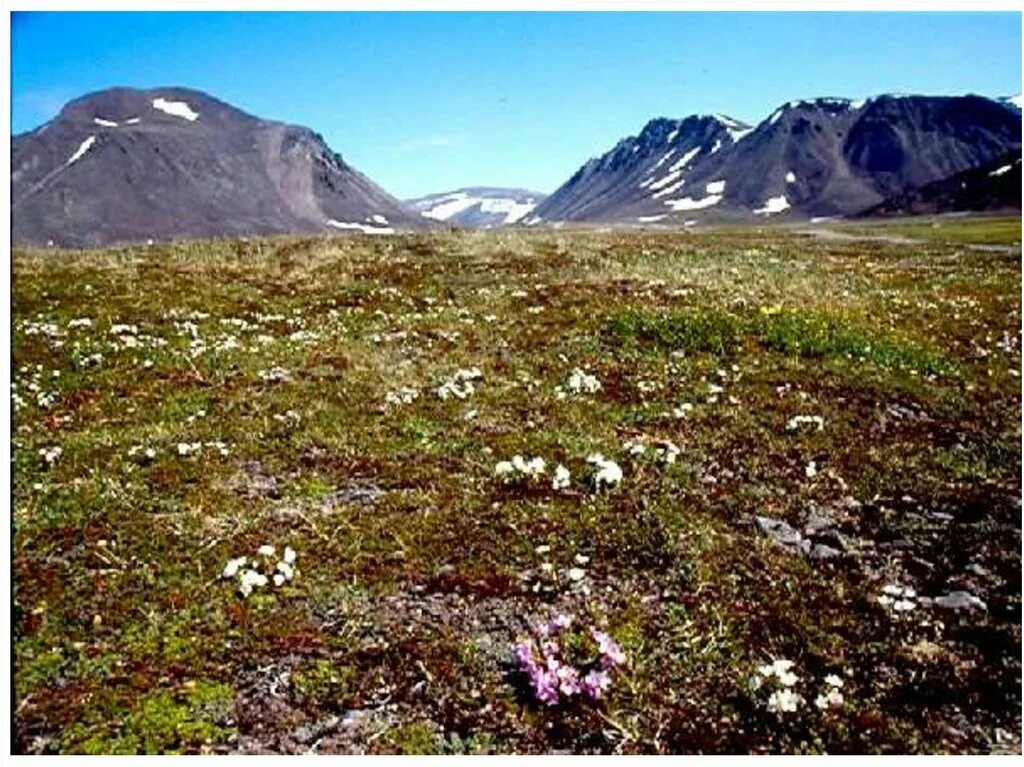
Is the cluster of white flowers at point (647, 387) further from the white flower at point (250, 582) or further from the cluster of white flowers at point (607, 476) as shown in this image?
the white flower at point (250, 582)

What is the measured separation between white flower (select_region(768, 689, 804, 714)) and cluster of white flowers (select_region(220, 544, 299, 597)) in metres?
5.61

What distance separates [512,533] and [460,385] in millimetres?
Result: 8209

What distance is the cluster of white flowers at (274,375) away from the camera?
20.4 m

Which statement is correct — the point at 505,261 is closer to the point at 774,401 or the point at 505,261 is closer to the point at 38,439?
the point at 774,401

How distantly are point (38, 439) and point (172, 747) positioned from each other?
32.3 feet

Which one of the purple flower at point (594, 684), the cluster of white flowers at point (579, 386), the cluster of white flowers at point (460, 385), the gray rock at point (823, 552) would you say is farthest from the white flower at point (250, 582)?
the cluster of white flowers at point (579, 386)

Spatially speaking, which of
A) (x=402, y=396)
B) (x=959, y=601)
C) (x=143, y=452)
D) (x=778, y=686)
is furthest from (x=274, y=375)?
(x=959, y=601)

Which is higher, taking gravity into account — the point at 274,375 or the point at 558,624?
the point at 274,375

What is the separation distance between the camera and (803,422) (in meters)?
17.3

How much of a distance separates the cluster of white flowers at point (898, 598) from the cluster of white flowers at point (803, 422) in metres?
6.33

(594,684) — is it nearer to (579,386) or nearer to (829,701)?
(829,701)

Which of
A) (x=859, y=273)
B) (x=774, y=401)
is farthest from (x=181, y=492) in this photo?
(x=859, y=273)

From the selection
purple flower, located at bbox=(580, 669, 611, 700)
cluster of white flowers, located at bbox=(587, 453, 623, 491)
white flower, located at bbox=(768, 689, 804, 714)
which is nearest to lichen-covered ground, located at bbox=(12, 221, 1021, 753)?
white flower, located at bbox=(768, 689, 804, 714)

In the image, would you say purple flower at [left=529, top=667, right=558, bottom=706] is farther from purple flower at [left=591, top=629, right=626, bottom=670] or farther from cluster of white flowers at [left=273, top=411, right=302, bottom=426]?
Result: cluster of white flowers at [left=273, top=411, right=302, bottom=426]
